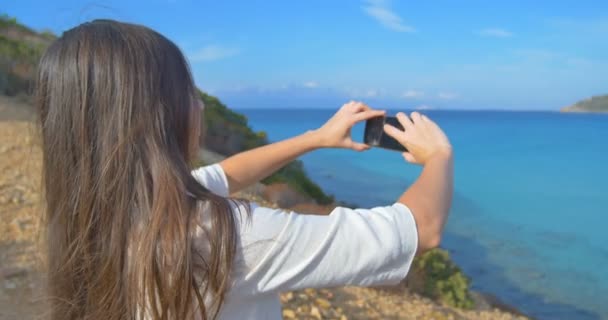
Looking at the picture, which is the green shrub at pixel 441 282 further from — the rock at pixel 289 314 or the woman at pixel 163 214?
the woman at pixel 163 214

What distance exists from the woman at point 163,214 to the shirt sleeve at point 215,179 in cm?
47

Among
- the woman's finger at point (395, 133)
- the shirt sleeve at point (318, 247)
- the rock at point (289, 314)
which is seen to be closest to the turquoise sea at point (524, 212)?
the woman's finger at point (395, 133)

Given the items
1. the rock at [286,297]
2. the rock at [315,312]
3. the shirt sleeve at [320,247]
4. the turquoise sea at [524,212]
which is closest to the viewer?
the shirt sleeve at [320,247]

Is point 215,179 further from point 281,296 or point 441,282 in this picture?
point 441,282

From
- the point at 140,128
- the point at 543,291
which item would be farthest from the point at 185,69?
the point at 543,291

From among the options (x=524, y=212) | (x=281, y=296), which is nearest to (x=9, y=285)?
(x=281, y=296)

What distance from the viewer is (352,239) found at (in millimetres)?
1055

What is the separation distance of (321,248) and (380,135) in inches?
20.4

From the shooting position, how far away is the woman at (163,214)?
1.05 m

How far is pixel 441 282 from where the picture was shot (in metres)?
6.68

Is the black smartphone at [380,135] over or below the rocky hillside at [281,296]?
over

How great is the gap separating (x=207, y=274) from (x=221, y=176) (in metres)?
0.66

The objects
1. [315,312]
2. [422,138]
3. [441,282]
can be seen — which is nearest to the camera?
[422,138]

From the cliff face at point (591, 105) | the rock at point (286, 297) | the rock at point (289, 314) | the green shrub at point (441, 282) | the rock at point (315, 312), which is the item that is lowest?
the green shrub at point (441, 282)
